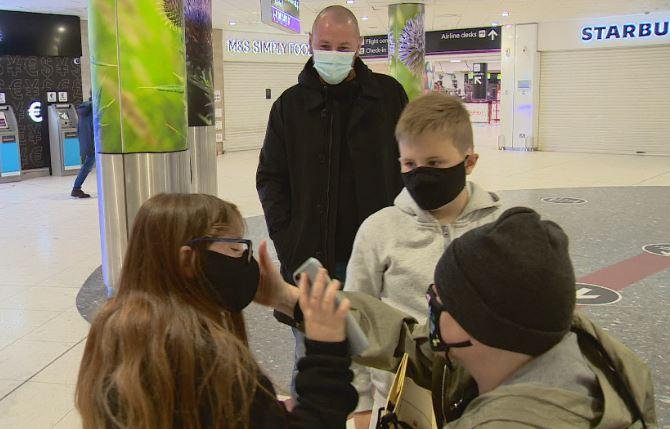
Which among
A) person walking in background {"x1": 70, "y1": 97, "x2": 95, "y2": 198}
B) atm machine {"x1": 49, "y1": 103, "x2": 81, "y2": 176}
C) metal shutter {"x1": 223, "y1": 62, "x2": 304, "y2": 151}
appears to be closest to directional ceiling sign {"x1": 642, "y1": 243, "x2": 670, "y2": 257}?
person walking in background {"x1": 70, "y1": 97, "x2": 95, "y2": 198}

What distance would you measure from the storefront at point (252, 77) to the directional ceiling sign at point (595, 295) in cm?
1275

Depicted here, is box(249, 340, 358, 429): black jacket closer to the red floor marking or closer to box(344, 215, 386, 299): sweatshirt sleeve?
box(344, 215, 386, 299): sweatshirt sleeve

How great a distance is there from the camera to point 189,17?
6719 mm

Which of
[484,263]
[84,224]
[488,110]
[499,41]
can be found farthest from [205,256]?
[488,110]

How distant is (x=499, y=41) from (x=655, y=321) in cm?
1511

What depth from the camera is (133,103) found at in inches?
178

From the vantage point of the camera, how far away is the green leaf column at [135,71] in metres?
4.44

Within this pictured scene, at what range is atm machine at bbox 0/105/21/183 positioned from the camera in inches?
444

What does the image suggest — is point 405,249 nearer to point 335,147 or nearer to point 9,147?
point 335,147

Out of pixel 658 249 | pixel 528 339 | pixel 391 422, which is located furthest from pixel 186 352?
pixel 658 249

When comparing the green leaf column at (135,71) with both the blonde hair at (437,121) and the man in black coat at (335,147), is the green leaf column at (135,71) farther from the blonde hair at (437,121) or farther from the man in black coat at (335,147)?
the blonde hair at (437,121)

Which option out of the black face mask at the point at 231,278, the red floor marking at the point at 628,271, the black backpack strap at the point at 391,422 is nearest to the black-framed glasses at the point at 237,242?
the black face mask at the point at 231,278

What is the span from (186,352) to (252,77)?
16325mm

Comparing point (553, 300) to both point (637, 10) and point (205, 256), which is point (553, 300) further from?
point (637, 10)
